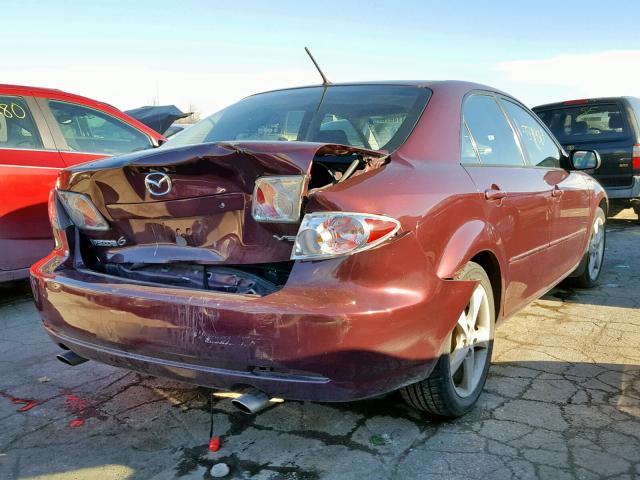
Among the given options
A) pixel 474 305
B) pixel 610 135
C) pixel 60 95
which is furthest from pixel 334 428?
pixel 610 135

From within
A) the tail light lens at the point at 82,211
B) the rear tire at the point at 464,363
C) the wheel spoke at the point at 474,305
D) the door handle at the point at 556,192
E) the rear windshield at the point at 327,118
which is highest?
Answer: the rear windshield at the point at 327,118

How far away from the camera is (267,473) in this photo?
7.47 feet

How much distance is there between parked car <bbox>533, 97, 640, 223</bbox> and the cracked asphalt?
4.88m

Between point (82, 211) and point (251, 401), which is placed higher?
point (82, 211)

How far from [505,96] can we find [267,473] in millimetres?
2746

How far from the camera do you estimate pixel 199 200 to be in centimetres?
231

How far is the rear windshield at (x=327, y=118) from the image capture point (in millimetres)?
2742

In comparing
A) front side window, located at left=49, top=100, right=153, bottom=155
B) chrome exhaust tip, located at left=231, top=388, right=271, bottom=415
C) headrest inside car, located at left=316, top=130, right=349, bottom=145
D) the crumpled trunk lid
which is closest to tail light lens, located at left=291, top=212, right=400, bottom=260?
the crumpled trunk lid

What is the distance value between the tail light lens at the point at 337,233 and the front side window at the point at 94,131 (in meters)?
3.67

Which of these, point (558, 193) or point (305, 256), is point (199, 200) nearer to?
point (305, 256)

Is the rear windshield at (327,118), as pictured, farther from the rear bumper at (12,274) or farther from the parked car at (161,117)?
the parked car at (161,117)

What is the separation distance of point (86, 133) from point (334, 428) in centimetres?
383

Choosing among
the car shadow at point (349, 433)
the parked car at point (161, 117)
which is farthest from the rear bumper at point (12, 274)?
the parked car at point (161, 117)

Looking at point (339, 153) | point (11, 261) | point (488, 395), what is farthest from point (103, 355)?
point (11, 261)
